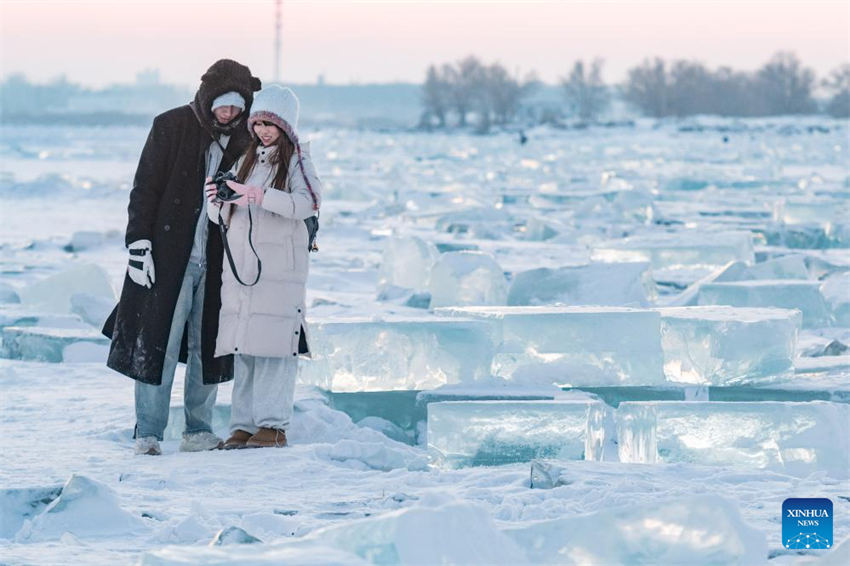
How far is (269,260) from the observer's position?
4.23 m

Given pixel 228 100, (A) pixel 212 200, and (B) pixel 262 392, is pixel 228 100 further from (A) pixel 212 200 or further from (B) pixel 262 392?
(B) pixel 262 392

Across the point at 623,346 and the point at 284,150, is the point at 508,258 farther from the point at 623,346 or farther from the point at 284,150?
the point at 284,150

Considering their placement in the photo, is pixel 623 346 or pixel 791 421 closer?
pixel 791 421

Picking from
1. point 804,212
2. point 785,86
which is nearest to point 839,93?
point 785,86

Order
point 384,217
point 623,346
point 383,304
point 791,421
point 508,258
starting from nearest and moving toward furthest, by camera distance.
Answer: point 791,421 < point 623,346 < point 383,304 < point 508,258 < point 384,217

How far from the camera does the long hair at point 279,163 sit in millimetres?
4234

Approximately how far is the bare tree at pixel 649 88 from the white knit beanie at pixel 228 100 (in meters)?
78.9

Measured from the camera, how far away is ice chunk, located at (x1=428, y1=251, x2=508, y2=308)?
23.7 feet

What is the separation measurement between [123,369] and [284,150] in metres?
0.80

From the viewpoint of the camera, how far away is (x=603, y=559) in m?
2.69

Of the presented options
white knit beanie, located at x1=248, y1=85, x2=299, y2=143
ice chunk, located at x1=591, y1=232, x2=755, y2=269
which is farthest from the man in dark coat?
ice chunk, located at x1=591, y1=232, x2=755, y2=269

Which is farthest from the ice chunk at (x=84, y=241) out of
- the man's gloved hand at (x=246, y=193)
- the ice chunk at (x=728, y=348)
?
the man's gloved hand at (x=246, y=193)

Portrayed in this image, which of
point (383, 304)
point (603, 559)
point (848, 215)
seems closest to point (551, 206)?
point (848, 215)

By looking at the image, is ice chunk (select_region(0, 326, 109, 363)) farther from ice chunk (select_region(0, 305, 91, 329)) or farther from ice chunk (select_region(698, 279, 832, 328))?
ice chunk (select_region(698, 279, 832, 328))
